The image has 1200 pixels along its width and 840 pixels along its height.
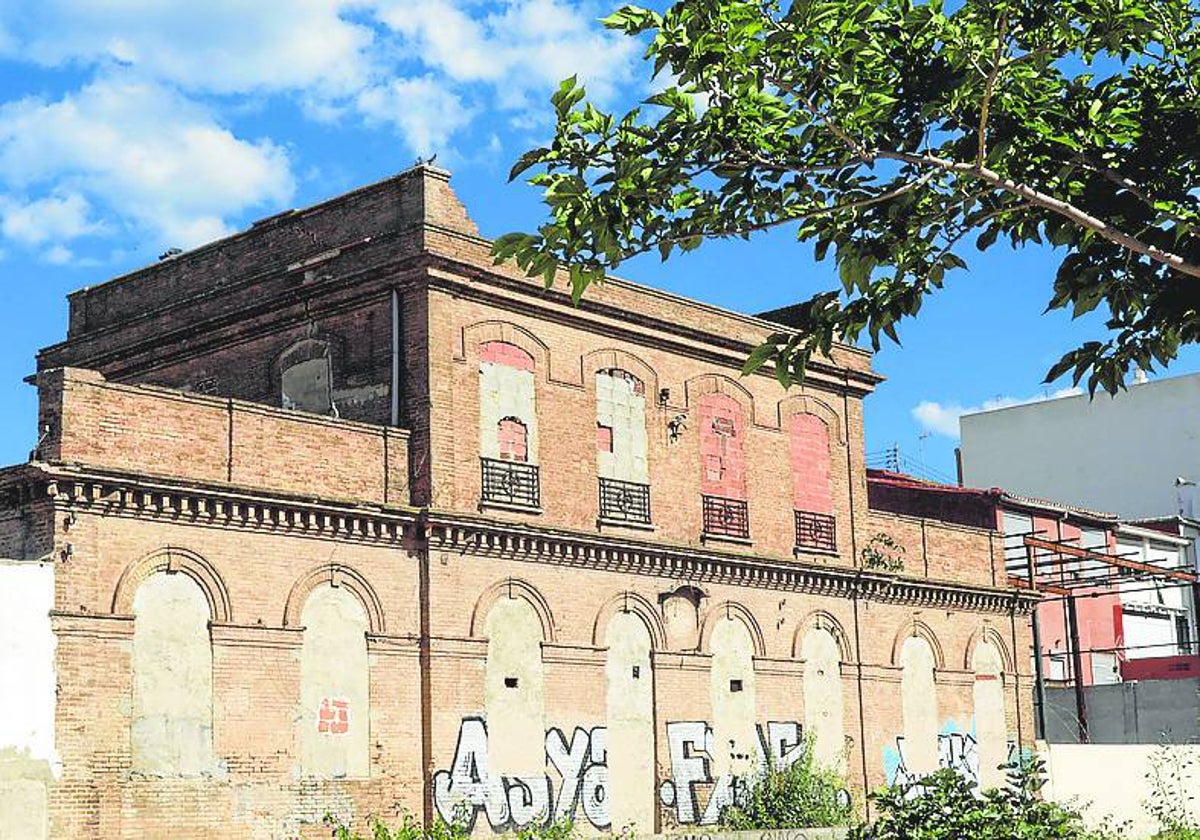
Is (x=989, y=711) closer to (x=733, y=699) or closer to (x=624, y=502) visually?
(x=733, y=699)

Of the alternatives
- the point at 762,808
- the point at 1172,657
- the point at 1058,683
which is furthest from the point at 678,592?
the point at 1172,657

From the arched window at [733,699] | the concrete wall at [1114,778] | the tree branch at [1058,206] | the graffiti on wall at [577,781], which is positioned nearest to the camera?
the tree branch at [1058,206]

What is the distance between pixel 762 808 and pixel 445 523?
8.78 metres

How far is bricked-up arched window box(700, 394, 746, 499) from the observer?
105ft

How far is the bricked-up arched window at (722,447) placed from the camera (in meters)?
32.1

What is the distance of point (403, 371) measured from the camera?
1080 inches

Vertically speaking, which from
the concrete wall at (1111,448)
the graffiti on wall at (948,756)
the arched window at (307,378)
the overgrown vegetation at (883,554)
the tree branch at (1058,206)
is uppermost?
the concrete wall at (1111,448)

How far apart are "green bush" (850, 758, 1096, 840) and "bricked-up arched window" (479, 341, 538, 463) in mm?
14091

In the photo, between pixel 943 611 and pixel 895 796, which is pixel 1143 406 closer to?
pixel 943 611

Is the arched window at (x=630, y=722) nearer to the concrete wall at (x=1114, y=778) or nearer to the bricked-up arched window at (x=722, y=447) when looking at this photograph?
the bricked-up arched window at (x=722, y=447)

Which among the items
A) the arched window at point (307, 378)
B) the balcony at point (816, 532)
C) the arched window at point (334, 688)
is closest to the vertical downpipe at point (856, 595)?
the balcony at point (816, 532)

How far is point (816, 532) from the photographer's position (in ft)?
112

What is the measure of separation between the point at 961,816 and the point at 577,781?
47.2 ft

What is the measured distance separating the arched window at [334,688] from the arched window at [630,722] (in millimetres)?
5176
